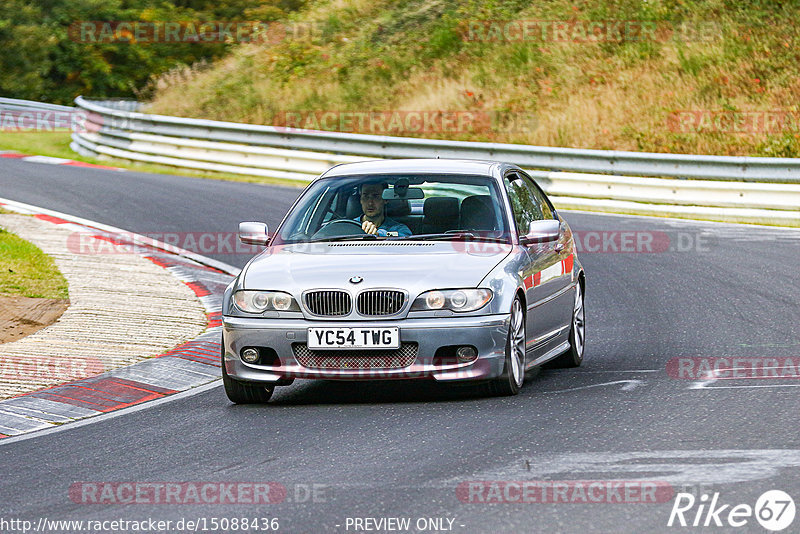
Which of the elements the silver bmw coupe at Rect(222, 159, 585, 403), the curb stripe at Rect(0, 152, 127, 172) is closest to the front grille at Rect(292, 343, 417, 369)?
the silver bmw coupe at Rect(222, 159, 585, 403)

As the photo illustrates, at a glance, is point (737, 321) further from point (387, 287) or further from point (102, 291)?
point (102, 291)

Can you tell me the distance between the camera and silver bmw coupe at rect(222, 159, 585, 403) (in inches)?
327

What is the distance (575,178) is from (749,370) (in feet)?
41.5

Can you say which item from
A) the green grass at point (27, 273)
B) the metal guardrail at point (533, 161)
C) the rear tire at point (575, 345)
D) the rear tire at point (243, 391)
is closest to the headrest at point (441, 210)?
the rear tire at point (575, 345)

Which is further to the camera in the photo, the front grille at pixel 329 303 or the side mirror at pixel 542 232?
the side mirror at pixel 542 232

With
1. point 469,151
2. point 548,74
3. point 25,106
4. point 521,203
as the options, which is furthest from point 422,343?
point 25,106

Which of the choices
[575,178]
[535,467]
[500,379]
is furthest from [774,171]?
[535,467]

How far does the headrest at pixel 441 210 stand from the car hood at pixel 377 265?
1.30 ft

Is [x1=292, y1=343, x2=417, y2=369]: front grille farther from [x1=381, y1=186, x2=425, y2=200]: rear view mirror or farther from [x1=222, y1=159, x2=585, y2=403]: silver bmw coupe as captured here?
[x1=381, y1=186, x2=425, y2=200]: rear view mirror

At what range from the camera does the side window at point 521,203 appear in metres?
9.66

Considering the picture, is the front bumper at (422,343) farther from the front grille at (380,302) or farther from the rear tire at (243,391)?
the rear tire at (243,391)

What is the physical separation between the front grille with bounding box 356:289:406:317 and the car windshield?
3.25 ft

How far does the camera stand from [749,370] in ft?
30.9

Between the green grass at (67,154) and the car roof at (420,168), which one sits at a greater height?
the car roof at (420,168)
